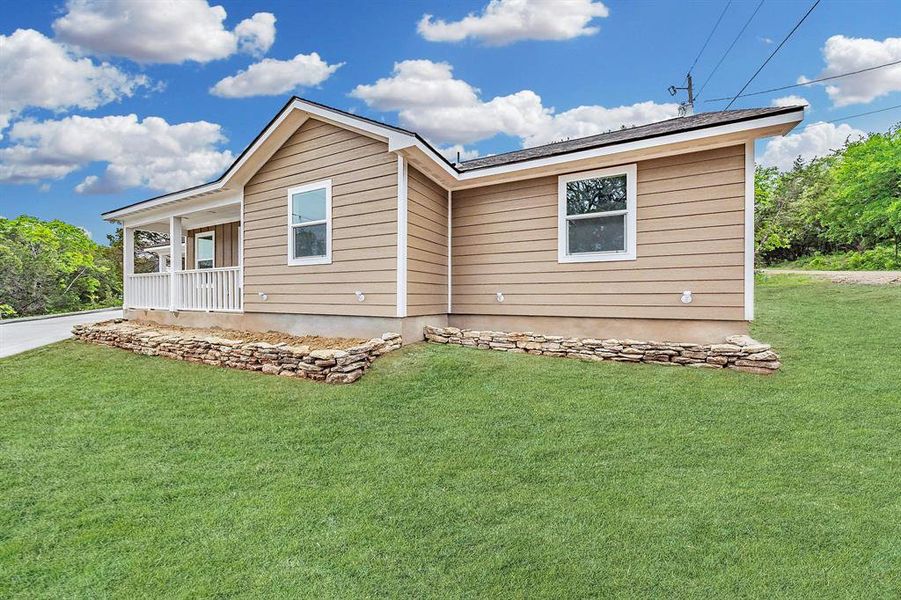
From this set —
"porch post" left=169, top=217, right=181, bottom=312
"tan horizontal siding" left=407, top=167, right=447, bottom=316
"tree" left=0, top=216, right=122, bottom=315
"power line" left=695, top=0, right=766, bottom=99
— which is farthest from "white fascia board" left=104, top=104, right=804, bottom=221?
"tree" left=0, top=216, right=122, bottom=315

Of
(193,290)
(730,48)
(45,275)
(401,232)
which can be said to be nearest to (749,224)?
(401,232)

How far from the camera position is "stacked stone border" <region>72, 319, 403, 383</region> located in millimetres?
6137

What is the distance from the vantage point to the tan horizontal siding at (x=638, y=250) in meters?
6.44

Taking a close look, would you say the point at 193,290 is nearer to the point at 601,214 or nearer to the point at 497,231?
the point at 497,231

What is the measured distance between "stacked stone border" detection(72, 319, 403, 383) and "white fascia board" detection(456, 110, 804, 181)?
3444mm

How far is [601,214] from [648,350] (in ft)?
8.05

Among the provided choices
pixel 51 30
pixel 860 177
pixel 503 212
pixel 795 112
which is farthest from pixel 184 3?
pixel 860 177

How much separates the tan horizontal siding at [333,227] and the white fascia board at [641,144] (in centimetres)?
178

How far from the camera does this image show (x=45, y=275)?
20.1 meters

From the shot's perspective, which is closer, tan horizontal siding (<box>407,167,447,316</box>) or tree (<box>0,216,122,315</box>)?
tan horizontal siding (<box>407,167,447,316</box>)

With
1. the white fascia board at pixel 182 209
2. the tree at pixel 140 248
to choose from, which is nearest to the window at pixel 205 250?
the white fascia board at pixel 182 209

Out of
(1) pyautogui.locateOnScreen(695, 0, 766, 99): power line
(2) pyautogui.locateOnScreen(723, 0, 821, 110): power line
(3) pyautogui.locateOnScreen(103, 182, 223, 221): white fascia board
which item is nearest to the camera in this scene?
(2) pyautogui.locateOnScreen(723, 0, 821, 110): power line

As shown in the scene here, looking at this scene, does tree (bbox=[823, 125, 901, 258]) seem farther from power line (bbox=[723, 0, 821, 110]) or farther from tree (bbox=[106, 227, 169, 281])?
tree (bbox=[106, 227, 169, 281])

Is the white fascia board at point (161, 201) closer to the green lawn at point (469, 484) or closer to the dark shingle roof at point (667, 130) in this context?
the green lawn at point (469, 484)
